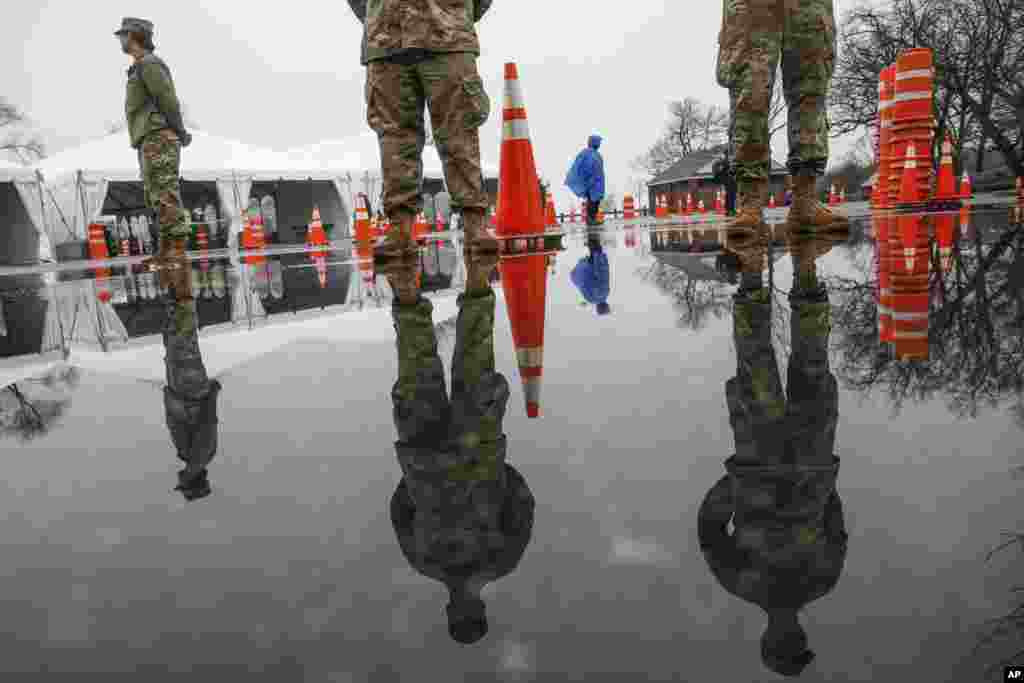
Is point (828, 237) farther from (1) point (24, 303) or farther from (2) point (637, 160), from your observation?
(2) point (637, 160)

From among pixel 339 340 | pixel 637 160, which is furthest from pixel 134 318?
pixel 637 160

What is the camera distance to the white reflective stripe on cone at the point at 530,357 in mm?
1295

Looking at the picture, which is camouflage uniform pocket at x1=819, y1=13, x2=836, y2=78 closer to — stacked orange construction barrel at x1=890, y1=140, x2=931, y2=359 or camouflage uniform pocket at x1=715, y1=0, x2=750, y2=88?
camouflage uniform pocket at x1=715, y1=0, x2=750, y2=88

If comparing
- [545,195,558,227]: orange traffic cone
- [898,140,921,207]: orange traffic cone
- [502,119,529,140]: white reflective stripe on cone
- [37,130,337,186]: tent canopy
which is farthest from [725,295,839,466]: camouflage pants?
[37,130,337,186]: tent canopy

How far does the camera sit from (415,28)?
3.39 metres

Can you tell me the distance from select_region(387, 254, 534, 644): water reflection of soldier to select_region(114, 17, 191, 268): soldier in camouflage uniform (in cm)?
632

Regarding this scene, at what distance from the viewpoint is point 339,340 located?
5.68 ft

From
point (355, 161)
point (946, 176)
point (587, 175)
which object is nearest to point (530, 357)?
point (946, 176)

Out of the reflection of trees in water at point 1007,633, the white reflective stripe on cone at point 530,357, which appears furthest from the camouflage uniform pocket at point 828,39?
the reflection of trees in water at point 1007,633

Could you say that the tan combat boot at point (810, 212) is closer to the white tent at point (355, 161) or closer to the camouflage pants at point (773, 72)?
the camouflage pants at point (773, 72)

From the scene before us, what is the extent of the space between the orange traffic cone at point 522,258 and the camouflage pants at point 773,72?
1239mm

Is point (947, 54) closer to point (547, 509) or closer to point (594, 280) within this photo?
point (594, 280)

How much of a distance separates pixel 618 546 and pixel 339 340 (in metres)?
1.28

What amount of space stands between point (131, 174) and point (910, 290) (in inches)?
716
